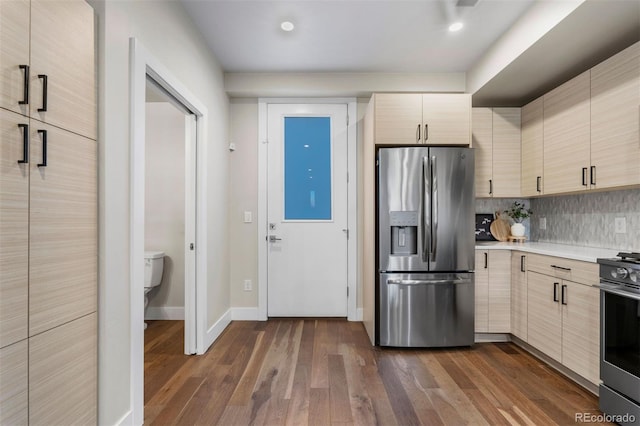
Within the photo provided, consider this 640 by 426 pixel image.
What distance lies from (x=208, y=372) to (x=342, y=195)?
213 centimetres

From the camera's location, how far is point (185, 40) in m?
2.41

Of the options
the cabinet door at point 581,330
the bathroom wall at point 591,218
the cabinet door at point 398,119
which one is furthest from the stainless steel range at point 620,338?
the cabinet door at point 398,119

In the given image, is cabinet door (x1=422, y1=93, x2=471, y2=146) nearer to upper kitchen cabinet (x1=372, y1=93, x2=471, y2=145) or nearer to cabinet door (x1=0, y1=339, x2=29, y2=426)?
upper kitchen cabinet (x1=372, y1=93, x2=471, y2=145)

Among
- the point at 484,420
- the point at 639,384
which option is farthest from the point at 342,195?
the point at 639,384

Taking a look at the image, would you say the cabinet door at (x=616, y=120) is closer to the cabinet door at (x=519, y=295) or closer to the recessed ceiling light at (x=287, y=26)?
the cabinet door at (x=519, y=295)

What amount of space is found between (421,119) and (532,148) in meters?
1.08

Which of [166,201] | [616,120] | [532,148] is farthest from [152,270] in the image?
[616,120]

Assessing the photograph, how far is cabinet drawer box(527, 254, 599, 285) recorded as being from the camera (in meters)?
2.10

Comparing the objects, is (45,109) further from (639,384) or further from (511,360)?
(511,360)

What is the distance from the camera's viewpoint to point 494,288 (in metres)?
2.95

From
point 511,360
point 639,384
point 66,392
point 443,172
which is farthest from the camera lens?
point 443,172

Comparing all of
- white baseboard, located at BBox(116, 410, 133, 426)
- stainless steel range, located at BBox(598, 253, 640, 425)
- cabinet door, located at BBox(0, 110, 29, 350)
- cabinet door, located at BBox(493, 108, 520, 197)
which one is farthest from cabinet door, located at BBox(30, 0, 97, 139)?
cabinet door, located at BBox(493, 108, 520, 197)

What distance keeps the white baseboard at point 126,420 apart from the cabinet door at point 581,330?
272 cm

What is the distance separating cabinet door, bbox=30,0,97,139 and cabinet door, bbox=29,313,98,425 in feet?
2.74
